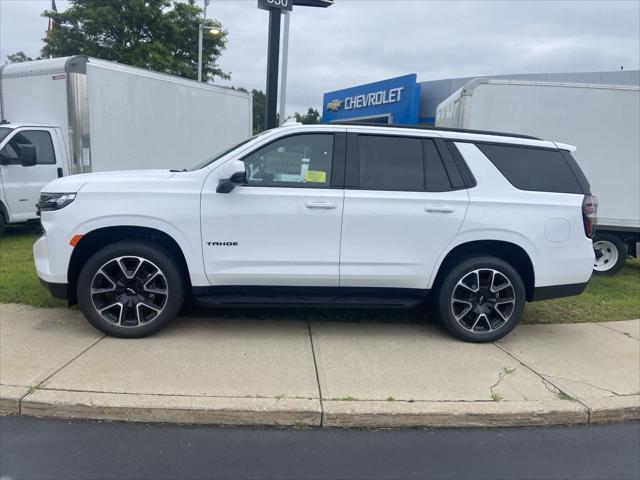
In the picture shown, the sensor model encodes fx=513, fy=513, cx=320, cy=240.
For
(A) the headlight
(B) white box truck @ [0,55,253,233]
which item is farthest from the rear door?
(B) white box truck @ [0,55,253,233]

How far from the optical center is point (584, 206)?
15.8 feet

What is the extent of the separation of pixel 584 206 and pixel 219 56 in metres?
23.7

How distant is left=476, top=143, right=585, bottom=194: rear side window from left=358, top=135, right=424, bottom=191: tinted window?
2.19 feet

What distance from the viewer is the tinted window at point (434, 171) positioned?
4699 millimetres

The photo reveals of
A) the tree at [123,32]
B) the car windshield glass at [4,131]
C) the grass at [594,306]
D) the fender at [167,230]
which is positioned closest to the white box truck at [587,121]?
the grass at [594,306]

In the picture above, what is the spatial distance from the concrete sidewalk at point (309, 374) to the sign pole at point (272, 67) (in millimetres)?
4635

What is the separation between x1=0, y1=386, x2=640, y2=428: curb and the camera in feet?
11.1

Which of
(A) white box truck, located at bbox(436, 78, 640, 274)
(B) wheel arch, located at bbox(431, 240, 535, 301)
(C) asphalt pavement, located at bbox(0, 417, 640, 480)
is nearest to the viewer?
(C) asphalt pavement, located at bbox(0, 417, 640, 480)

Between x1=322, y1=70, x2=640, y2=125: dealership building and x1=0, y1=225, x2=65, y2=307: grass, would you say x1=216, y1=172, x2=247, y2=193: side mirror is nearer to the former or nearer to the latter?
x1=0, y1=225, x2=65, y2=307: grass

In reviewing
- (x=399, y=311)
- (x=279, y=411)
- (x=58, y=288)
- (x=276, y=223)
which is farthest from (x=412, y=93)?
(x=279, y=411)

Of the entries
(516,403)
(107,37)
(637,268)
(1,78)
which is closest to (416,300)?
(516,403)

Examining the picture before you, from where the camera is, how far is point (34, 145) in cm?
850

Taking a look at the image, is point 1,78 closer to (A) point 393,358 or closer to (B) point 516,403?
(A) point 393,358

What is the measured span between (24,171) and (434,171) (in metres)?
7.16
